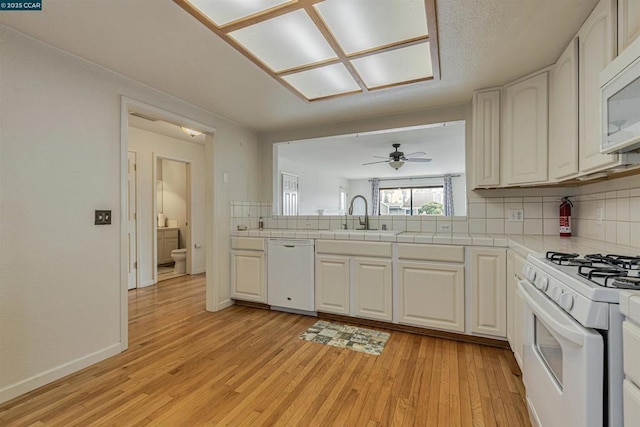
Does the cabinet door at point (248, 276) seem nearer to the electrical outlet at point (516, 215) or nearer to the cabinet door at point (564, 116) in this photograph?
the electrical outlet at point (516, 215)

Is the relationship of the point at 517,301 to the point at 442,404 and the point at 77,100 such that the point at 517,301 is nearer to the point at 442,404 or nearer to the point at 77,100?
the point at 442,404

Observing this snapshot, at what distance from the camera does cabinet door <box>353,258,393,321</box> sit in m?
2.64

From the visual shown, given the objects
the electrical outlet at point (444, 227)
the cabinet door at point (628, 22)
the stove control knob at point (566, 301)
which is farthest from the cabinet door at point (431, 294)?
the cabinet door at point (628, 22)

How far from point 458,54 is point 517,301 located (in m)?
1.68

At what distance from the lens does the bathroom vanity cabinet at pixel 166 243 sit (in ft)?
19.7

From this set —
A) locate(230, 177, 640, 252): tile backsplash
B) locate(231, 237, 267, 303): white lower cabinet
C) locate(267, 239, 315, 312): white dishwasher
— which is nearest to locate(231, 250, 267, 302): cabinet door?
locate(231, 237, 267, 303): white lower cabinet

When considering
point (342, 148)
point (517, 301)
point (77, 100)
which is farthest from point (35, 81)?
point (342, 148)

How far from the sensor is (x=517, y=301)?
6.16 ft

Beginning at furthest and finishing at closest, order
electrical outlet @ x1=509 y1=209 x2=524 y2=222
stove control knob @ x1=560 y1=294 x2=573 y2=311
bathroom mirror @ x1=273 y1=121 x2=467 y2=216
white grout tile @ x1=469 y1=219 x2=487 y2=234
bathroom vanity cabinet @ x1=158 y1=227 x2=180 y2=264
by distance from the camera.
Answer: bathroom vanity cabinet @ x1=158 y1=227 x2=180 y2=264 → bathroom mirror @ x1=273 y1=121 x2=467 y2=216 → white grout tile @ x1=469 y1=219 x2=487 y2=234 → electrical outlet @ x1=509 y1=209 x2=524 y2=222 → stove control knob @ x1=560 y1=294 x2=573 y2=311

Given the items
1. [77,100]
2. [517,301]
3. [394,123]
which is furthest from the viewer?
[394,123]

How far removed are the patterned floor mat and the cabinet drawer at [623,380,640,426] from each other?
160 centimetres

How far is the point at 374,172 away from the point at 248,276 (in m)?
5.68

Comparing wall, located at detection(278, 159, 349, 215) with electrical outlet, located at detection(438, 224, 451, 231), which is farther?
wall, located at detection(278, 159, 349, 215)

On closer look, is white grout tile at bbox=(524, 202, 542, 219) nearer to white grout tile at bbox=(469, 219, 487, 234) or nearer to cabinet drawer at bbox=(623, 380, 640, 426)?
white grout tile at bbox=(469, 219, 487, 234)
